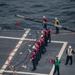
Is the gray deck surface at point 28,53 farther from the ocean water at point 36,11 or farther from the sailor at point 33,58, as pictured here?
the ocean water at point 36,11

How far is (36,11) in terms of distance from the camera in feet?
295

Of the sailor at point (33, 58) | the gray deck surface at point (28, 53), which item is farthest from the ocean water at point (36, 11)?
the sailor at point (33, 58)

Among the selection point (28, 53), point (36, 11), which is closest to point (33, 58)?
point (28, 53)

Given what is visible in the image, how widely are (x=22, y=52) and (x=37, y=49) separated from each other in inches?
232

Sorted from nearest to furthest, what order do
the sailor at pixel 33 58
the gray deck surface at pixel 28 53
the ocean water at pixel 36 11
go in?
the sailor at pixel 33 58, the gray deck surface at pixel 28 53, the ocean water at pixel 36 11

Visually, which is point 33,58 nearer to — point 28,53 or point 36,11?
point 28,53

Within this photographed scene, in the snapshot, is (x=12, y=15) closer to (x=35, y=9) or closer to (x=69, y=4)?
(x=35, y=9)

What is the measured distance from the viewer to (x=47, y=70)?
52.1 metres

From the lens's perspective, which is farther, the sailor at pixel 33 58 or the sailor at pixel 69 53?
the sailor at pixel 69 53

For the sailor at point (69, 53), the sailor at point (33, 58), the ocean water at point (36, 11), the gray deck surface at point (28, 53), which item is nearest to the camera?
the sailor at point (33, 58)

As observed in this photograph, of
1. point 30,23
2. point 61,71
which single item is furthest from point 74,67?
point 30,23

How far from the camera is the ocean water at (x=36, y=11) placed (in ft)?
275

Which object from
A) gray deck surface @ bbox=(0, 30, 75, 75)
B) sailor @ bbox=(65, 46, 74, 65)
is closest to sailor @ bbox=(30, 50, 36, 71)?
gray deck surface @ bbox=(0, 30, 75, 75)

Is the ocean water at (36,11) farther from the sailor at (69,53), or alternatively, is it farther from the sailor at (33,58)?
the sailor at (33,58)
